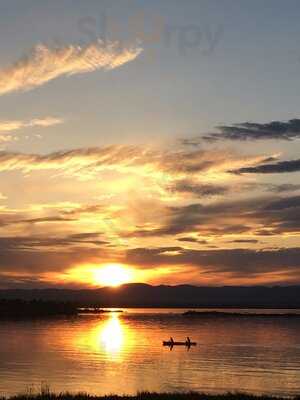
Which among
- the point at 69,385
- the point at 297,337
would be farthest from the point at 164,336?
the point at 69,385

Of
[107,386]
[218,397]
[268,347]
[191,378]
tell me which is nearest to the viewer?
[218,397]

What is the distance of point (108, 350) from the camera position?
317ft

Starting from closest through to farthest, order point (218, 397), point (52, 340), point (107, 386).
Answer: point (218, 397), point (107, 386), point (52, 340)

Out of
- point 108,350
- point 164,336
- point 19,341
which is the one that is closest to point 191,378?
point 108,350

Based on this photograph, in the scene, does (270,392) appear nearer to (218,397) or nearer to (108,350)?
(218,397)

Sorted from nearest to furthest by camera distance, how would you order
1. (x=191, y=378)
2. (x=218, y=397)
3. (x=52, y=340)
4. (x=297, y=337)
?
(x=218, y=397)
(x=191, y=378)
(x=52, y=340)
(x=297, y=337)

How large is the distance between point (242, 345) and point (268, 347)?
5106 mm

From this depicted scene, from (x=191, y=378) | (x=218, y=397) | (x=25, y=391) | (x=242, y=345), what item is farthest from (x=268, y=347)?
(x=218, y=397)

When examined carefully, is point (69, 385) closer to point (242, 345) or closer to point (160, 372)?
point (160, 372)

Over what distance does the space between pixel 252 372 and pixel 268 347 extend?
36.0m

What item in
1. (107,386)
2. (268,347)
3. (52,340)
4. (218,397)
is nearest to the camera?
(218,397)

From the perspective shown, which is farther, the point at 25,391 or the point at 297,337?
the point at 297,337

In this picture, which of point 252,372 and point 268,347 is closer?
point 252,372

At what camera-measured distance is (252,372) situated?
231ft
